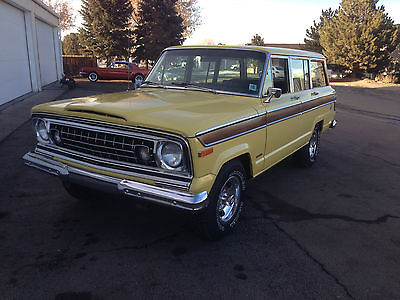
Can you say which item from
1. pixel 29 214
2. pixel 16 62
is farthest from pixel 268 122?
pixel 16 62

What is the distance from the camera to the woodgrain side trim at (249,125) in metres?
2.97

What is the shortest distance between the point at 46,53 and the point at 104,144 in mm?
18435

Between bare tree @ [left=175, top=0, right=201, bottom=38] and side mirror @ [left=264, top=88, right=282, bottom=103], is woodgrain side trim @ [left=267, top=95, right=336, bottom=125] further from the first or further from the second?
bare tree @ [left=175, top=0, right=201, bottom=38]

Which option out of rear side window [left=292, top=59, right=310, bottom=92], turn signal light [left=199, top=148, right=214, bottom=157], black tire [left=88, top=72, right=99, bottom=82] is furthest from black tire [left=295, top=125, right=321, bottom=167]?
black tire [left=88, top=72, right=99, bottom=82]

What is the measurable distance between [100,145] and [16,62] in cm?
1224

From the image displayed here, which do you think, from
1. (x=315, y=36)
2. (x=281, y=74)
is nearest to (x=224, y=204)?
(x=281, y=74)

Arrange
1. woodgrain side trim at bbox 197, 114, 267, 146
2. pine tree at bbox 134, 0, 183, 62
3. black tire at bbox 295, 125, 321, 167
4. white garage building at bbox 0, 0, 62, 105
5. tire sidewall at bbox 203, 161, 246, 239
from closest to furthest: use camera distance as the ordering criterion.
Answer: woodgrain side trim at bbox 197, 114, 267, 146 < tire sidewall at bbox 203, 161, 246, 239 < black tire at bbox 295, 125, 321, 167 < white garage building at bbox 0, 0, 62, 105 < pine tree at bbox 134, 0, 183, 62

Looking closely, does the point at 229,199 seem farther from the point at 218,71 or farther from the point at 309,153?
the point at 309,153

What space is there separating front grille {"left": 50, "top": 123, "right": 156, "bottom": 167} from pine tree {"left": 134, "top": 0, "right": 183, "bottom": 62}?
3064 cm

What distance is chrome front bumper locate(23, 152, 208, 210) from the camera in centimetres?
282

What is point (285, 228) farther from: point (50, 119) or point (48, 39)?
point (48, 39)

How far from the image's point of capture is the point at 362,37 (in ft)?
92.5

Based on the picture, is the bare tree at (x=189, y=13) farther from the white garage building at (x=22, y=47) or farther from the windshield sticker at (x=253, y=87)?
the windshield sticker at (x=253, y=87)

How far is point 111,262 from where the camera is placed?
312cm
